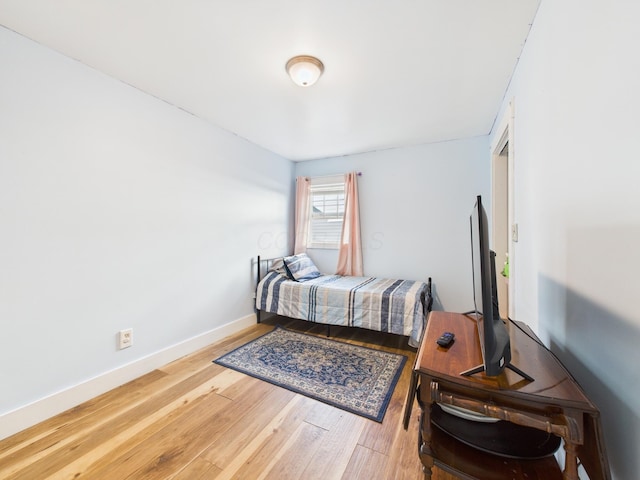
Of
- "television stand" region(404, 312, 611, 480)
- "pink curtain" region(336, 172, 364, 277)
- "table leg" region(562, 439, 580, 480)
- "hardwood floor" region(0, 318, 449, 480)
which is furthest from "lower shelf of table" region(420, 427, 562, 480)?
"pink curtain" region(336, 172, 364, 277)

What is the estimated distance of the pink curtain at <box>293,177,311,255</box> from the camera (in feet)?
13.0

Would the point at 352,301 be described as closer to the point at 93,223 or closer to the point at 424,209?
the point at 424,209

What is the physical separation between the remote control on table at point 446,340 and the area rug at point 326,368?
34.5 inches

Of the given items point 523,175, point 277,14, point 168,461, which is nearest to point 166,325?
point 168,461

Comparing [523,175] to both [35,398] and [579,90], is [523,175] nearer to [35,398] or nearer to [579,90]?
[579,90]

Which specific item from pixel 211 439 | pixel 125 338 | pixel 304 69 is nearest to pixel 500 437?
pixel 211 439

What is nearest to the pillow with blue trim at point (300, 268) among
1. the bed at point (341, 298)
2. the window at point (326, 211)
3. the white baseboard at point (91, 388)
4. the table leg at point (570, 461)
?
the bed at point (341, 298)

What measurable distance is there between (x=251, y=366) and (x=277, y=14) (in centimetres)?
249

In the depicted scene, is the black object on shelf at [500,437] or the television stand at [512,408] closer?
the television stand at [512,408]

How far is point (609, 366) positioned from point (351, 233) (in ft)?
9.70

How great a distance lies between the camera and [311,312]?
2.94m

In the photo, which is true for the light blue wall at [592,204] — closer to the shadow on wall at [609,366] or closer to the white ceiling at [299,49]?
the shadow on wall at [609,366]

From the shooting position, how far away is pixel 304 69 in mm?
1765

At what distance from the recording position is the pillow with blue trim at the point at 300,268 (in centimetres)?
328
